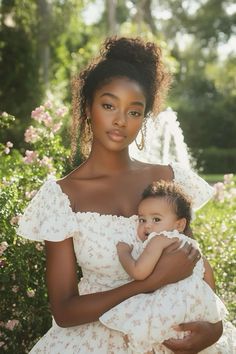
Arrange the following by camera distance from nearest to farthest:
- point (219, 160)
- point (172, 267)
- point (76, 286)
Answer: point (172, 267) → point (76, 286) → point (219, 160)

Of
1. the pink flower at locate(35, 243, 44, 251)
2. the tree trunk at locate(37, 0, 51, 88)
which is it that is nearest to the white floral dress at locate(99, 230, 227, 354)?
the pink flower at locate(35, 243, 44, 251)

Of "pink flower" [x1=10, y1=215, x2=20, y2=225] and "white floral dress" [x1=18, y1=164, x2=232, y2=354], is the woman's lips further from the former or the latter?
"pink flower" [x1=10, y1=215, x2=20, y2=225]

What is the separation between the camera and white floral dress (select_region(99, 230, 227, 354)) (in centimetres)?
271

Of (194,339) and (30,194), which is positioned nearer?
(194,339)

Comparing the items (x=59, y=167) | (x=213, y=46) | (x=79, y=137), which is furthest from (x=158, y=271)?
(x=213, y=46)

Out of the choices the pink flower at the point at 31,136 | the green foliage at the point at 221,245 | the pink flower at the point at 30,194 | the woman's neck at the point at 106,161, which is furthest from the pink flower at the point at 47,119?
the woman's neck at the point at 106,161

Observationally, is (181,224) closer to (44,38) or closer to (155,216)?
(155,216)

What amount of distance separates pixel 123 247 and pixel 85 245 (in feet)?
0.58

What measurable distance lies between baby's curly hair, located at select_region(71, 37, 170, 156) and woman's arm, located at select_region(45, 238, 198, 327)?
654mm

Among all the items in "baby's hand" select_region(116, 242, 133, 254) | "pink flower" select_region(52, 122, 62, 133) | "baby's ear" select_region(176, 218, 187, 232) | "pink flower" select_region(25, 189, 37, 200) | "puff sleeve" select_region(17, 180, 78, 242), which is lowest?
"baby's hand" select_region(116, 242, 133, 254)

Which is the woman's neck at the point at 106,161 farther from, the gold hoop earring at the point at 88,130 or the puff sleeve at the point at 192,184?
the puff sleeve at the point at 192,184

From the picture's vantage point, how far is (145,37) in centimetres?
359

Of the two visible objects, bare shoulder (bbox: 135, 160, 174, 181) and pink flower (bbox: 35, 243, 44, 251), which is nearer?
bare shoulder (bbox: 135, 160, 174, 181)

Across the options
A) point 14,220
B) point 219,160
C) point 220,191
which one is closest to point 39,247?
point 14,220
